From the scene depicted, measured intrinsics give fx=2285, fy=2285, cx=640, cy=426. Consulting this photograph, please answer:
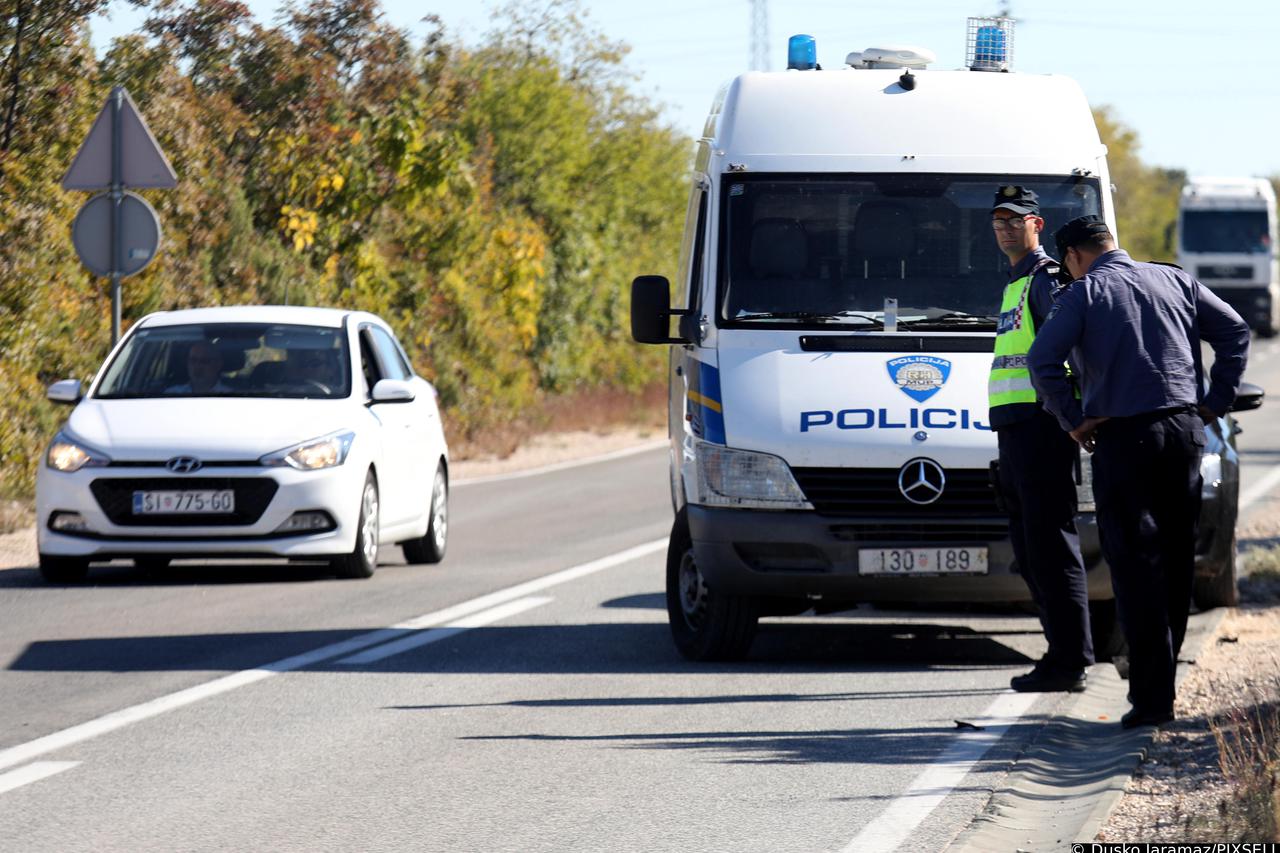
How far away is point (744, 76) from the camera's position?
1141 centimetres

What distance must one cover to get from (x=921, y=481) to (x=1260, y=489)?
43.1 feet

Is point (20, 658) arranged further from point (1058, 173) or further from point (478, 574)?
point (1058, 173)

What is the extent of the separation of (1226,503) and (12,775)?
6042 mm

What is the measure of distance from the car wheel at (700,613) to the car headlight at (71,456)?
4.06m

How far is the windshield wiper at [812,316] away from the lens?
10.6 meters

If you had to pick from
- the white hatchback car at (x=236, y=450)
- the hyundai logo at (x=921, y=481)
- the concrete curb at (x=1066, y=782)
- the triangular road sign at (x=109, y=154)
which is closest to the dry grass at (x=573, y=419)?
the triangular road sign at (x=109, y=154)

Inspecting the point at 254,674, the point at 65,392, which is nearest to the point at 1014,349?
the point at 254,674

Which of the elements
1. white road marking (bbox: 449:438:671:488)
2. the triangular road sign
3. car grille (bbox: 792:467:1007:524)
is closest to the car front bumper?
car grille (bbox: 792:467:1007:524)

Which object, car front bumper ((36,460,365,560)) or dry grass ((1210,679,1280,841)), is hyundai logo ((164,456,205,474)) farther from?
dry grass ((1210,679,1280,841))

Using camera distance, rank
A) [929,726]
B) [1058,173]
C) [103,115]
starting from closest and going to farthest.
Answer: [929,726], [1058,173], [103,115]

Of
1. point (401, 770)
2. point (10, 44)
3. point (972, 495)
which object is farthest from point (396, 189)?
point (401, 770)

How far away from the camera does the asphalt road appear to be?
273 inches

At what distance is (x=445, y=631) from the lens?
11609mm

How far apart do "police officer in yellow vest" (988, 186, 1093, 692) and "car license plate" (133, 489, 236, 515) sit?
551 centimetres
